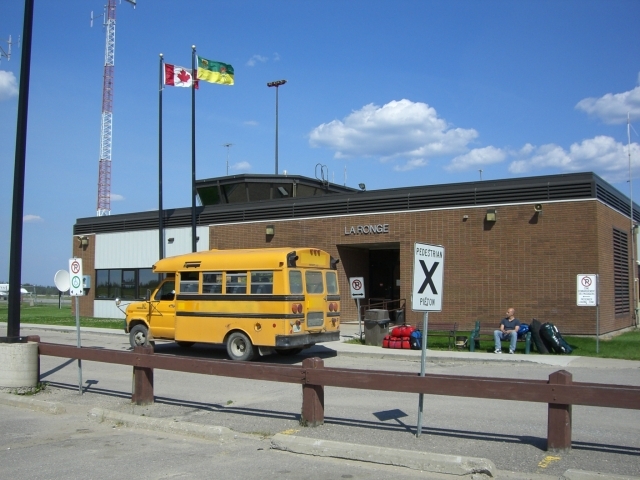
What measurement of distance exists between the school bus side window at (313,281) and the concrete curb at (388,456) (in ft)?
27.8

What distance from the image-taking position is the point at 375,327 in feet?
66.3

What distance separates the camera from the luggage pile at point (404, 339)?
19.3m

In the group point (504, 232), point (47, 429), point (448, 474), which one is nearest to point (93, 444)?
point (47, 429)

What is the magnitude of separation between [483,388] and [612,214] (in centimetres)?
1820

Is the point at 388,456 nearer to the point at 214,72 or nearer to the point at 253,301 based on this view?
the point at 253,301

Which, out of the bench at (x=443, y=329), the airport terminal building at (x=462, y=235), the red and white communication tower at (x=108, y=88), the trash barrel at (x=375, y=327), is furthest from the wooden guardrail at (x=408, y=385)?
the red and white communication tower at (x=108, y=88)

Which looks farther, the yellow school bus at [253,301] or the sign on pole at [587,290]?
the sign on pole at [587,290]

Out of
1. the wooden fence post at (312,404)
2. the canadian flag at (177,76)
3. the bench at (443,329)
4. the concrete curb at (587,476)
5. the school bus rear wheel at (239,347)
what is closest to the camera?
the concrete curb at (587,476)

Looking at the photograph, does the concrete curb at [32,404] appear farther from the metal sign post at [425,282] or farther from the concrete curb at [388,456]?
the metal sign post at [425,282]

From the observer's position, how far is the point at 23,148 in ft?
42.0

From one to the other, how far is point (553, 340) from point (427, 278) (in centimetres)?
1097

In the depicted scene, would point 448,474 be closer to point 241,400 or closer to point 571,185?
point 241,400

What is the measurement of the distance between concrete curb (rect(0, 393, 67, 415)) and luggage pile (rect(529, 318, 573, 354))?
12.6m

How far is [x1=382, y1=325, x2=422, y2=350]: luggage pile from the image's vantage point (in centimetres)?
1934
